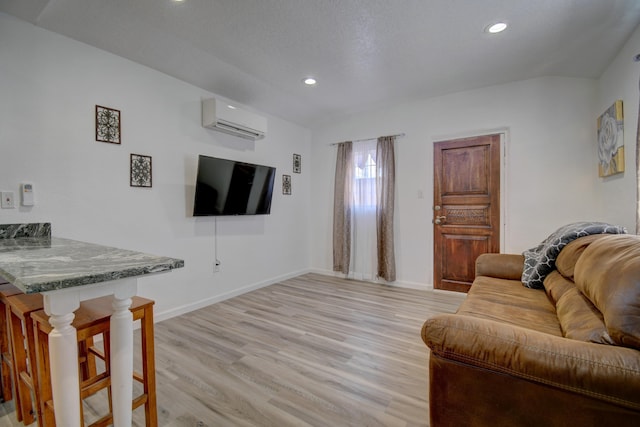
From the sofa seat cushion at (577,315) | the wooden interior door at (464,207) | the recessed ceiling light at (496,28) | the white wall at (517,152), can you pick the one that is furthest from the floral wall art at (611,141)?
the sofa seat cushion at (577,315)

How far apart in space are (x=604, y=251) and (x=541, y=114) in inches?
97.3

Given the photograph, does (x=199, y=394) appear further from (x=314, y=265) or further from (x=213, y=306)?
(x=314, y=265)

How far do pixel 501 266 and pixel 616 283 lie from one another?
1606 mm

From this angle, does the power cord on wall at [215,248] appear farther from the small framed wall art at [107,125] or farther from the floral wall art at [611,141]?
the floral wall art at [611,141]

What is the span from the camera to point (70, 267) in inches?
39.9

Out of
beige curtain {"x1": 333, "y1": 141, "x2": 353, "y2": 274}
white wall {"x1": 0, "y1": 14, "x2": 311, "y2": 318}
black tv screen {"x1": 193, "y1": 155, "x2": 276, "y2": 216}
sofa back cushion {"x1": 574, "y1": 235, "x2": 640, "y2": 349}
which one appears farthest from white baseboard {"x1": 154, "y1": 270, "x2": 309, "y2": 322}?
sofa back cushion {"x1": 574, "y1": 235, "x2": 640, "y2": 349}

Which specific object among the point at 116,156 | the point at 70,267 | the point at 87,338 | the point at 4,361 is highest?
the point at 116,156

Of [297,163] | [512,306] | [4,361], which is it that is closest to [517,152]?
[512,306]

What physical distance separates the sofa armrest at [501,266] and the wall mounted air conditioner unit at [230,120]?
292 cm

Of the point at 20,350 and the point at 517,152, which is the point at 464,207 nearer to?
the point at 517,152

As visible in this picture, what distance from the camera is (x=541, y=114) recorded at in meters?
3.18

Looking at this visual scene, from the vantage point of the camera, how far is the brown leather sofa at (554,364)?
2.93 ft

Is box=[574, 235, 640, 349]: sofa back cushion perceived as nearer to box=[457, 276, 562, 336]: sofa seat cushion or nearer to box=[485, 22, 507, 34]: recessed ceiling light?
box=[457, 276, 562, 336]: sofa seat cushion

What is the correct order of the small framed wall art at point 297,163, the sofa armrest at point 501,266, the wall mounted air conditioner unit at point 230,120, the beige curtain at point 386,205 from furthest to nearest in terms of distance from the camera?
the small framed wall art at point 297,163
the beige curtain at point 386,205
the wall mounted air conditioner unit at point 230,120
the sofa armrest at point 501,266
